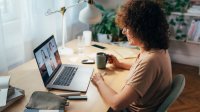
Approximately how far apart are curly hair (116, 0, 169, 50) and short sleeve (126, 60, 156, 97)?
0.47 ft

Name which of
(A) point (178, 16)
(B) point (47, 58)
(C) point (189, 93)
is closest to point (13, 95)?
(B) point (47, 58)

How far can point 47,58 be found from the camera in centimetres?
157

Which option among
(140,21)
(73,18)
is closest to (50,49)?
(140,21)

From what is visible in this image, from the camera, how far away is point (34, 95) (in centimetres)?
132

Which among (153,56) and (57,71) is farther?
(57,71)

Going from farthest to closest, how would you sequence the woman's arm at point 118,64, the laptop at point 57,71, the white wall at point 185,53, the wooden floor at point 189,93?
the white wall at point 185,53
the wooden floor at point 189,93
the woman's arm at point 118,64
the laptop at point 57,71

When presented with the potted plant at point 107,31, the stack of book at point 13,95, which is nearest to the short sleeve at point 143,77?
the stack of book at point 13,95

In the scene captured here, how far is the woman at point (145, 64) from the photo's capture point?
1.28 m

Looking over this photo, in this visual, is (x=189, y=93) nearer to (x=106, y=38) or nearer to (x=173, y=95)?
(x=106, y=38)

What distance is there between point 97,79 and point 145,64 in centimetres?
37

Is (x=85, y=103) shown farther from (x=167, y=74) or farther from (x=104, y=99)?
(x=167, y=74)

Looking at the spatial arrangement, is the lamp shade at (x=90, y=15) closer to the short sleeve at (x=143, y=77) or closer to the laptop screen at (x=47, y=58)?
the laptop screen at (x=47, y=58)

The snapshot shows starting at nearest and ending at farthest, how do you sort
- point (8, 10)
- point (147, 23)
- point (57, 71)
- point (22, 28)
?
point (147, 23)
point (57, 71)
point (8, 10)
point (22, 28)

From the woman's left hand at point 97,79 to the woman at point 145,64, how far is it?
7 cm
